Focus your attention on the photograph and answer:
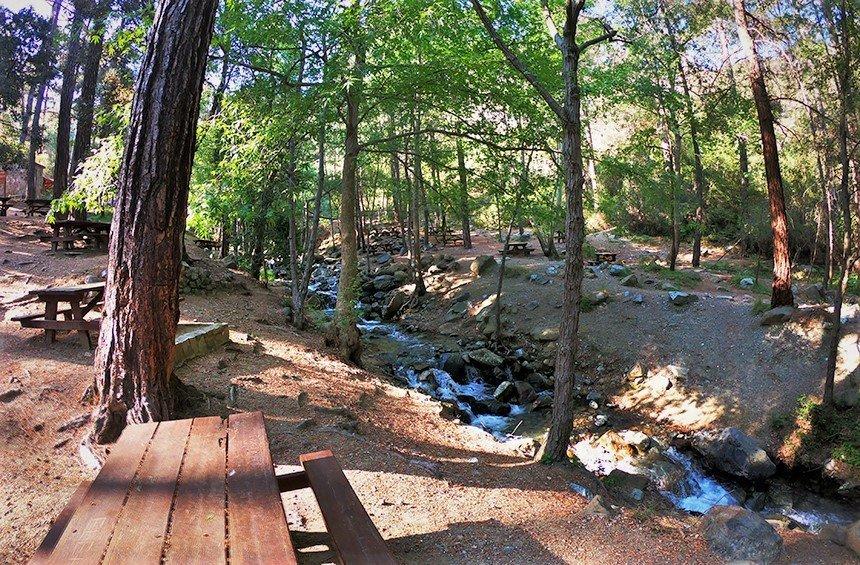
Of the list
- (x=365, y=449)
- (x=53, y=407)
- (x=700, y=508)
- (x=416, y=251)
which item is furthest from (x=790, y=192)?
(x=53, y=407)

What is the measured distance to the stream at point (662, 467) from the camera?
666cm

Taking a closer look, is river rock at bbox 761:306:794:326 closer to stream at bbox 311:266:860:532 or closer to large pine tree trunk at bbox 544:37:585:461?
stream at bbox 311:266:860:532

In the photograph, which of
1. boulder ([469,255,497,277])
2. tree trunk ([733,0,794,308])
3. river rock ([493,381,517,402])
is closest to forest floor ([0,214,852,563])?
tree trunk ([733,0,794,308])

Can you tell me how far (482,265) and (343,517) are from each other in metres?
14.4

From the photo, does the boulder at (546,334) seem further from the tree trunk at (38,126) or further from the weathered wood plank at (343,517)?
the tree trunk at (38,126)

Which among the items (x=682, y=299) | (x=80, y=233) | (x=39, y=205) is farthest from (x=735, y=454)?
(x=39, y=205)

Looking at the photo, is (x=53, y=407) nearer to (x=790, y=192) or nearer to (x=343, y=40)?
(x=343, y=40)

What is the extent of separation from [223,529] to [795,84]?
12.1 meters

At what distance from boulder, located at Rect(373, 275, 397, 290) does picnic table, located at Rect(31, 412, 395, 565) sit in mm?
15670

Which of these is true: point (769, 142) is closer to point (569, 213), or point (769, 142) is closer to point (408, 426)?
point (569, 213)

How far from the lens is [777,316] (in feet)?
→ 32.7

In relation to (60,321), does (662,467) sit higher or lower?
lower

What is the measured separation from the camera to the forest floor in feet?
12.1

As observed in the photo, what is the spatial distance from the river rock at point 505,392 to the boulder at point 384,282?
9.20 metres
